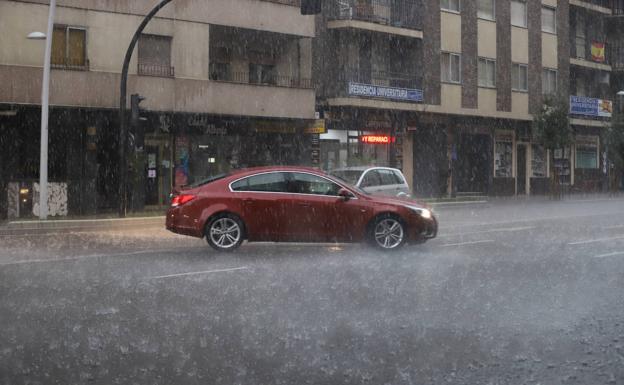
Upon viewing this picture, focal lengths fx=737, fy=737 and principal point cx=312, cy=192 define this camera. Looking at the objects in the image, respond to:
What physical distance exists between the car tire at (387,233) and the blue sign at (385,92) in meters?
17.1

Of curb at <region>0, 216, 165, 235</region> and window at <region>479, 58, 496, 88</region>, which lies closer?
curb at <region>0, 216, 165, 235</region>

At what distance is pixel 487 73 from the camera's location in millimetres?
35125

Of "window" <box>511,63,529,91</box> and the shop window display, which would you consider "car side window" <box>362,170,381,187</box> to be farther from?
"window" <box>511,63,529,91</box>

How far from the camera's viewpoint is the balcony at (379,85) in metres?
28.7

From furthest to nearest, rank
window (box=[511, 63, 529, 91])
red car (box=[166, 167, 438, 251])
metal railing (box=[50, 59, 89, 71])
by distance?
window (box=[511, 63, 529, 91]) < metal railing (box=[50, 59, 89, 71]) < red car (box=[166, 167, 438, 251])

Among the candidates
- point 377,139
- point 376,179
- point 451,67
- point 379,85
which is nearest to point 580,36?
point 451,67

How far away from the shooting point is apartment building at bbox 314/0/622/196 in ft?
97.0

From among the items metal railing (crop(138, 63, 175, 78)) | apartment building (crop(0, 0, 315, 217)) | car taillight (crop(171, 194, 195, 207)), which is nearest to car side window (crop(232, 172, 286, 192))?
car taillight (crop(171, 194, 195, 207))

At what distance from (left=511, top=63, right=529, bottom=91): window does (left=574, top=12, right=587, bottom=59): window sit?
637 centimetres

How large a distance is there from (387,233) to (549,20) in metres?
31.4

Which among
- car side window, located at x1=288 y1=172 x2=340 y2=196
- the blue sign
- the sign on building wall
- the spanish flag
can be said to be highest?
the spanish flag

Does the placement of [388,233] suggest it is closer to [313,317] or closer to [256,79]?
[313,317]

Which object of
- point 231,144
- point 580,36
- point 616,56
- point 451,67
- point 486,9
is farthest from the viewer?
point 616,56

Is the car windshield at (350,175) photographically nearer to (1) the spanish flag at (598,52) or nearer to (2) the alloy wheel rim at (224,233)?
(2) the alloy wheel rim at (224,233)
